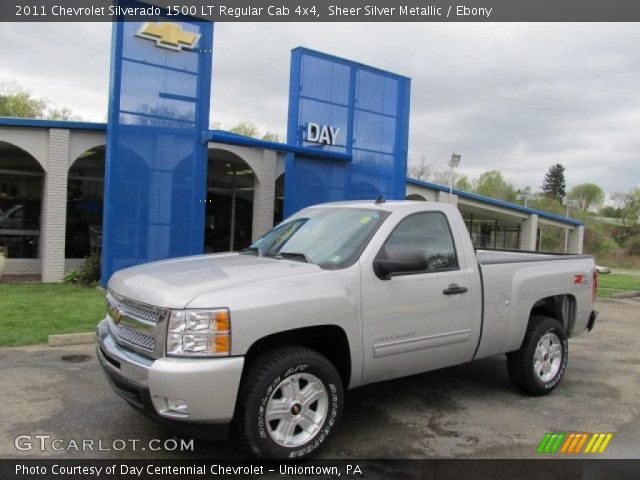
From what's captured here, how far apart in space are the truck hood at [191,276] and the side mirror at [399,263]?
0.49 meters

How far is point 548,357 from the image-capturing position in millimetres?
5797

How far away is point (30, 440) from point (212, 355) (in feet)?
6.00

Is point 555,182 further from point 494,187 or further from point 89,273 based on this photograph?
point 89,273

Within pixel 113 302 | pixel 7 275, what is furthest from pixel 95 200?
pixel 113 302

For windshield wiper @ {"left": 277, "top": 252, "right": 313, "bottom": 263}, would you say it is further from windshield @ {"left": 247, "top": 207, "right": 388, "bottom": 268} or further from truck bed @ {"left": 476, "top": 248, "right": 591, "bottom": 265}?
truck bed @ {"left": 476, "top": 248, "right": 591, "bottom": 265}

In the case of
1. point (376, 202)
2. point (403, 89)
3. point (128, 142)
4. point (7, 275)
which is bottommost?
point (7, 275)

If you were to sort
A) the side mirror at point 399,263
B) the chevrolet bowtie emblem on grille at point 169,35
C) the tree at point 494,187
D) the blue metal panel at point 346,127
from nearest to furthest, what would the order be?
the side mirror at point 399,263
the chevrolet bowtie emblem on grille at point 169,35
the blue metal panel at point 346,127
the tree at point 494,187

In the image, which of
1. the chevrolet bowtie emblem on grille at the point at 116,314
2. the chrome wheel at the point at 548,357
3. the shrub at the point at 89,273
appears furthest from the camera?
the shrub at the point at 89,273

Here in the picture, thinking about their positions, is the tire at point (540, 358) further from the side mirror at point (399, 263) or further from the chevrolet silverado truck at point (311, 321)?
the side mirror at point (399, 263)

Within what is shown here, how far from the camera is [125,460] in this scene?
3877 millimetres

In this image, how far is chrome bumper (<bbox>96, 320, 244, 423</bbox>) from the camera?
11.1ft

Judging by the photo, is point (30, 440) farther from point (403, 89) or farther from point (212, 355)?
point (403, 89)

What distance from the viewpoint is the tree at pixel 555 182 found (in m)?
104

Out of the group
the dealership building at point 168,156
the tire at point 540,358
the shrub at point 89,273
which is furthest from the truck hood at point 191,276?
the shrub at point 89,273
